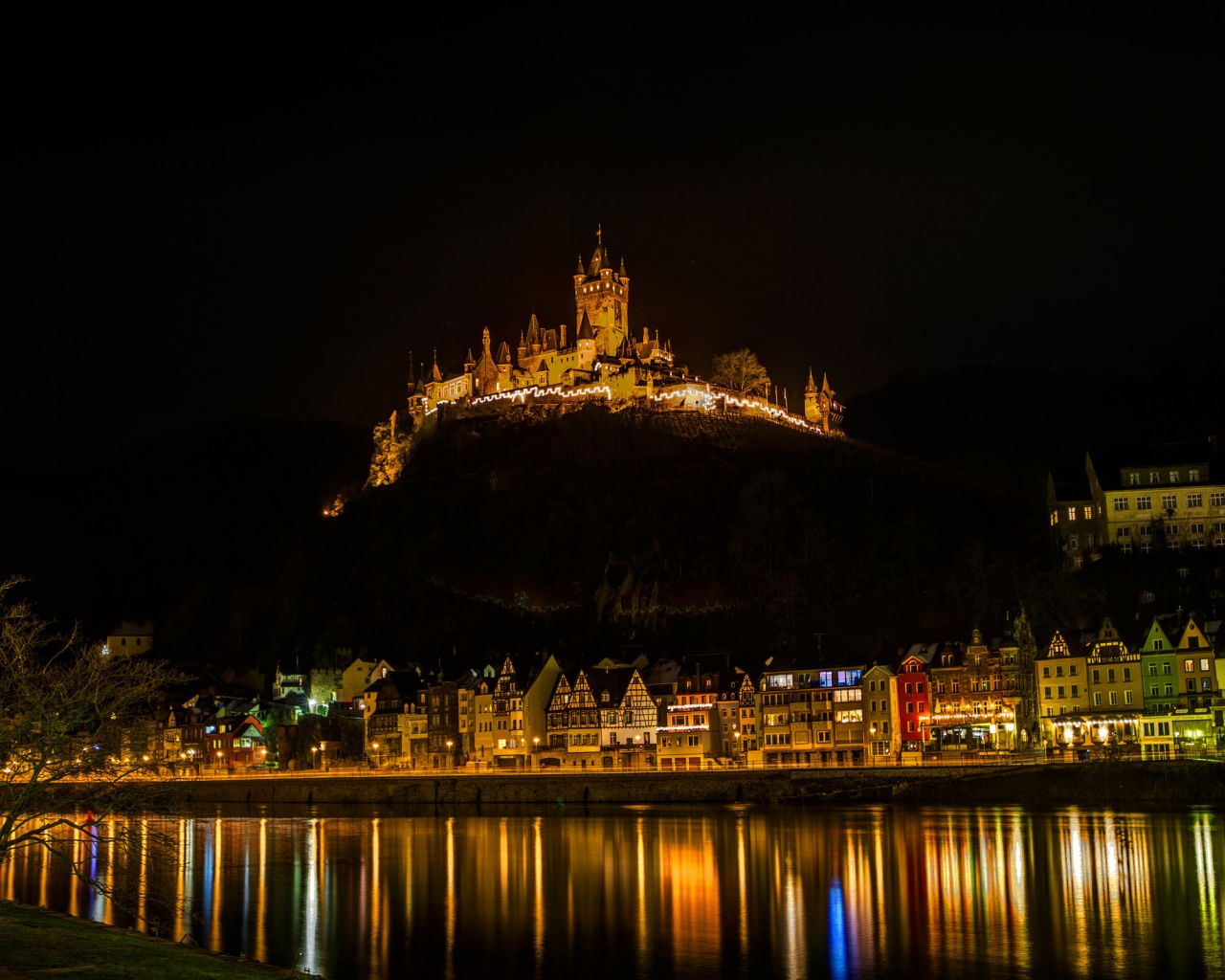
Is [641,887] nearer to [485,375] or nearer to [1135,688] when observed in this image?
[1135,688]

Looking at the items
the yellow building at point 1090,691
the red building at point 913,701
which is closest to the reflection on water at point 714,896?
the yellow building at point 1090,691

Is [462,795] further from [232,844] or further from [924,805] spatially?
[924,805]

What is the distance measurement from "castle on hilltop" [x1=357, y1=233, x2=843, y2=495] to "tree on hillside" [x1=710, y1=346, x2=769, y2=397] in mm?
1821

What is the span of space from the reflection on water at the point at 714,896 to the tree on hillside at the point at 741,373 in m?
99.3

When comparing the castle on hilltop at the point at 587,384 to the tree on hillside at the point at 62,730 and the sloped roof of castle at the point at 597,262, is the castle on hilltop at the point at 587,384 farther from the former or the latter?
the tree on hillside at the point at 62,730

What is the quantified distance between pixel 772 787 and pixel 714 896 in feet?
110

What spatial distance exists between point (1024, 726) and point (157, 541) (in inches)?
5552

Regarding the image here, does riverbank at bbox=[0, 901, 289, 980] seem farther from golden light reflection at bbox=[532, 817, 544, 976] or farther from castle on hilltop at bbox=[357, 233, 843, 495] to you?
castle on hilltop at bbox=[357, 233, 843, 495]

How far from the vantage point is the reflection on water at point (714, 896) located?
1287 inches

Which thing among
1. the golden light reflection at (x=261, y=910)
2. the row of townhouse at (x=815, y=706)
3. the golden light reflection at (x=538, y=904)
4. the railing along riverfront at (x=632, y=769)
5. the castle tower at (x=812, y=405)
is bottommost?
the golden light reflection at (x=538, y=904)

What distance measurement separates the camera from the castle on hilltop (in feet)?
500

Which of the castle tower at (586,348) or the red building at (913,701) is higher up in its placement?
the castle tower at (586,348)

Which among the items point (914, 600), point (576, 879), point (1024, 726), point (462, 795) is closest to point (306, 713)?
point (462, 795)

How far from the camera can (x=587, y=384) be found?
156875mm
